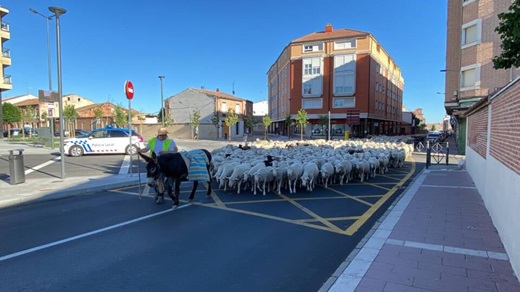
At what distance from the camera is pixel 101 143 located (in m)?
19.0

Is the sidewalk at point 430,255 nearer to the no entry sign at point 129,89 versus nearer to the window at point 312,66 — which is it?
the no entry sign at point 129,89

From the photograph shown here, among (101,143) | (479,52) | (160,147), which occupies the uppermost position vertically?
(479,52)

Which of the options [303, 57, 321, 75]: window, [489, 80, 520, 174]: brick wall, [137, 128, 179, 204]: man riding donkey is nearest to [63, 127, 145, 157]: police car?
[137, 128, 179, 204]: man riding donkey

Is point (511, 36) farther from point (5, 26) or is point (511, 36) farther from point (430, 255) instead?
point (5, 26)

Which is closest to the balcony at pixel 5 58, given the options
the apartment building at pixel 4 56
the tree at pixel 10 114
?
the apartment building at pixel 4 56

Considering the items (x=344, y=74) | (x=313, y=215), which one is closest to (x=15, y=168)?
(x=313, y=215)

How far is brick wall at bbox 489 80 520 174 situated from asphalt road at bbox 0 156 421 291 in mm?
2324

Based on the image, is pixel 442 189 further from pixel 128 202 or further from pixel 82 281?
pixel 82 281

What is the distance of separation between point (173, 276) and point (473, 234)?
460cm

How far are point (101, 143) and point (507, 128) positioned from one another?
19180mm

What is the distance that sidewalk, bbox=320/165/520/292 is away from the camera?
11.5 feet

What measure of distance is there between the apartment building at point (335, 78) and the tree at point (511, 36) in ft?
118

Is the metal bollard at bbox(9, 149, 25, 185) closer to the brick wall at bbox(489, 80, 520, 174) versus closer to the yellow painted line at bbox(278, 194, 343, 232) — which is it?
the yellow painted line at bbox(278, 194, 343, 232)

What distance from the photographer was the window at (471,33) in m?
24.0
